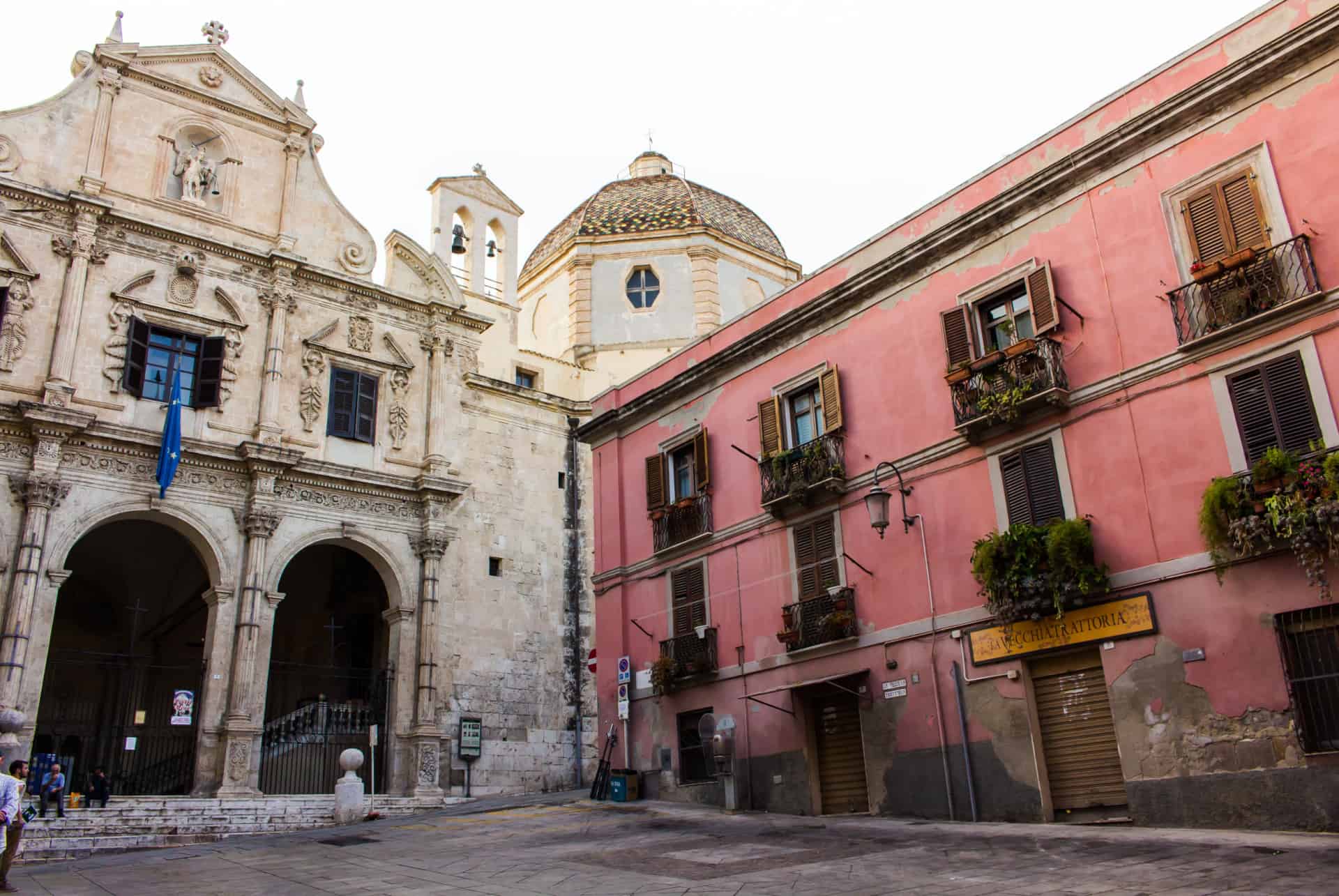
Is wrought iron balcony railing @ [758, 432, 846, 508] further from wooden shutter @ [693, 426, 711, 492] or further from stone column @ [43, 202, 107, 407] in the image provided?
stone column @ [43, 202, 107, 407]

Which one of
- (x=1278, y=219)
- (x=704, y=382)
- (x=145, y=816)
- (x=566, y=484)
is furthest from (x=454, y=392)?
(x=1278, y=219)

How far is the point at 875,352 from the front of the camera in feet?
58.9

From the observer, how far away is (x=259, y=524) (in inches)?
918

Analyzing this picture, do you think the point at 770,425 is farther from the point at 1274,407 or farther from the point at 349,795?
the point at 349,795

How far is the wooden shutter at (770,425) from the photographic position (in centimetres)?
1916

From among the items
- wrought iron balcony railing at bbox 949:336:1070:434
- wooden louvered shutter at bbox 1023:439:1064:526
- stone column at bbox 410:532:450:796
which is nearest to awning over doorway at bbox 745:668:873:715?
wooden louvered shutter at bbox 1023:439:1064:526

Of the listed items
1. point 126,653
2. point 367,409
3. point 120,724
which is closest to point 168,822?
point 120,724

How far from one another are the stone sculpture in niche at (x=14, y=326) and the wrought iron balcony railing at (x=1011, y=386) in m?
18.3

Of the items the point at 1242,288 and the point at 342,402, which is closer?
the point at 1242,288

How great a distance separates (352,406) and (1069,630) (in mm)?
17840

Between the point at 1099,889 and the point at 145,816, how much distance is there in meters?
16.1

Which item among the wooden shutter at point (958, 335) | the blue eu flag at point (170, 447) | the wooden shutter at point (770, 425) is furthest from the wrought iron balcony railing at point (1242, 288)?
the blue eu flag at point (170, 447)

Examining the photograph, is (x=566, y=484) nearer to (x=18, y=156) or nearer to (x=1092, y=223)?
(x=18, y=156)

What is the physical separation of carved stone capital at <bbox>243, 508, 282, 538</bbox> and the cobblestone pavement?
7954 millimetres
